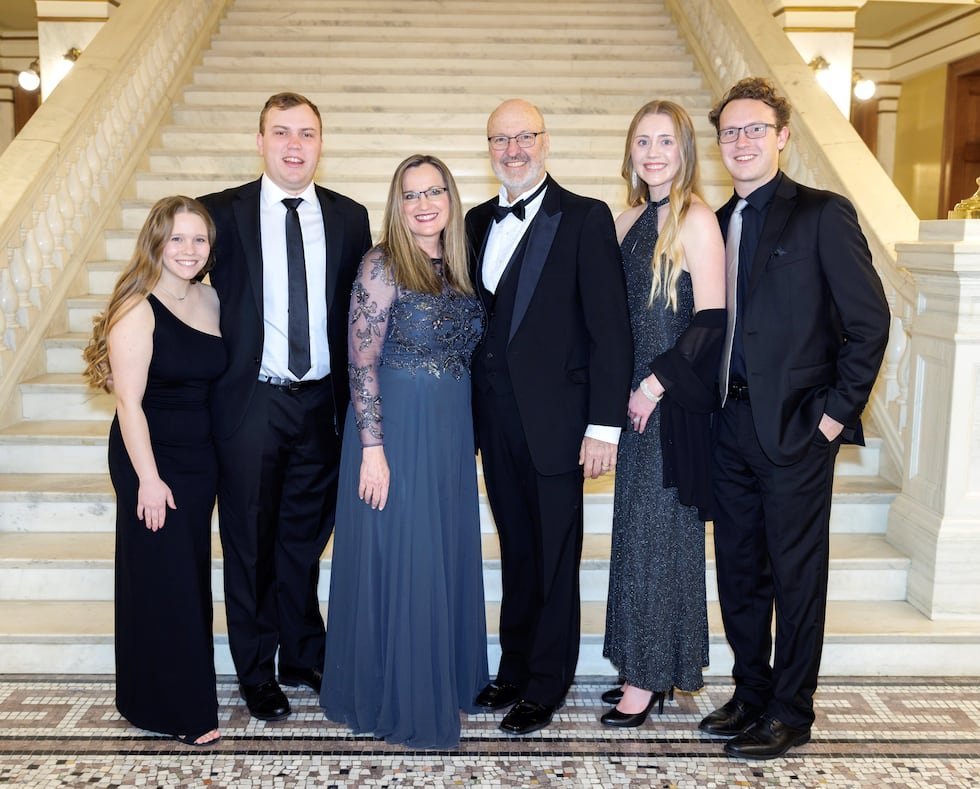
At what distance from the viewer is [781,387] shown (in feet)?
9.14

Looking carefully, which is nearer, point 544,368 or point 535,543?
point 544,368

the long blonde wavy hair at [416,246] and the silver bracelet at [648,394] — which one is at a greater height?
the long blonde wavy hair at [416,246]

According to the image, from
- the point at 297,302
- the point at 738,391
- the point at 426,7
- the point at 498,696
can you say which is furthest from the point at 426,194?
the point at 426,7

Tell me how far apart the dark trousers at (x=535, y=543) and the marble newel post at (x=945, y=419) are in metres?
1.56

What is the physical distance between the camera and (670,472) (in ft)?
9.47

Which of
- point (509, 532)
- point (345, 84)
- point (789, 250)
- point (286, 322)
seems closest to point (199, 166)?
point (345, 84)

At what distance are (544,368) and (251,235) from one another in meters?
1.03

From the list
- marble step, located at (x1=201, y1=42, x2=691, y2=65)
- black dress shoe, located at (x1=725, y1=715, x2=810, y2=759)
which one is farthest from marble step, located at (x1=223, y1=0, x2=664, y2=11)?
black dress shoe, located at (x1=725, y1=715, x2=810, y2=759)

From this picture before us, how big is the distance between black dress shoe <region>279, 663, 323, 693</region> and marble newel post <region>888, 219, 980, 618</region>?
2.34m

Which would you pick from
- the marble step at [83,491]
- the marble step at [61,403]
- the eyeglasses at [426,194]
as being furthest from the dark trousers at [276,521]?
the marble step at [61,403]

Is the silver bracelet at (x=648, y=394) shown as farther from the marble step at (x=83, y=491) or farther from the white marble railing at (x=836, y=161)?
the white marble railing at (x=836, y=161)

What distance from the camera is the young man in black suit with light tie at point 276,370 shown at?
9.95 feet

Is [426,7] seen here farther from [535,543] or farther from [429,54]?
[535,543]

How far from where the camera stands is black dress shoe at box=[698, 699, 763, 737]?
3078mm
